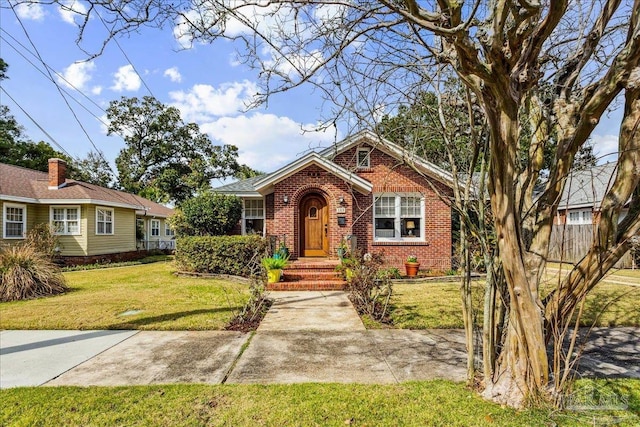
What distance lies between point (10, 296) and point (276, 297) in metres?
6.62

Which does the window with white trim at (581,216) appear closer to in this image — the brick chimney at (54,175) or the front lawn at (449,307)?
the front lawn at (449,307)

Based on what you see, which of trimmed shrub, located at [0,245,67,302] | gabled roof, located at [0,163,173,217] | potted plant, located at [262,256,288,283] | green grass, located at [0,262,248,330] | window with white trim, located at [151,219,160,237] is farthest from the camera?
window with white trim, located at [151,219,160,237]

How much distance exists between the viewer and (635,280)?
11398 millimetres

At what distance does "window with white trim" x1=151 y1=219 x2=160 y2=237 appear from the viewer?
27.9 m

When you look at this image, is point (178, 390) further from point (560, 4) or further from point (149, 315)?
point (560, 4)

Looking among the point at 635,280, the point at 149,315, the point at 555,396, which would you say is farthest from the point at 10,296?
the point at 635,280

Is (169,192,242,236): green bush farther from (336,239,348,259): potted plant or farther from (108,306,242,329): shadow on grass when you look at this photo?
(108,306,242,329): shadow on grass

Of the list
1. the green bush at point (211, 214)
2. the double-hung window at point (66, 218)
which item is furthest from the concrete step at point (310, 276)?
the double-hung window at point (66, 218)

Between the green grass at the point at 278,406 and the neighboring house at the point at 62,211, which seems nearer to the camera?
the green grass at the point at 278,406

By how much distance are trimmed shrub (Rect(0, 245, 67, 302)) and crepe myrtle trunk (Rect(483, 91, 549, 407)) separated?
35.5ft

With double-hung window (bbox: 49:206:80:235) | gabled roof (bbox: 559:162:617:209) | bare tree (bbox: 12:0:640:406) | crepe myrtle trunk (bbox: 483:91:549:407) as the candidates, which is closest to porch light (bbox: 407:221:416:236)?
gabled roof (bbox: 559:162:617:209)

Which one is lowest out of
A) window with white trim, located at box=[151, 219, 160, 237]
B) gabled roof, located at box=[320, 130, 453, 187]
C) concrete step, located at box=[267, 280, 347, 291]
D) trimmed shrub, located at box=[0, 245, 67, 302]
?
concrete step, located at box=[267, 280, 347, 291]

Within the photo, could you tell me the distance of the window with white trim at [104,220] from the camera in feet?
60.7

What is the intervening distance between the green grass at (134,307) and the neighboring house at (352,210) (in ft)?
11.1
